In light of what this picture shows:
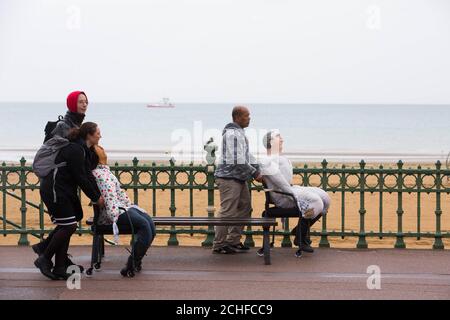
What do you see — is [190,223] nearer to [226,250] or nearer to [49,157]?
[226,250]

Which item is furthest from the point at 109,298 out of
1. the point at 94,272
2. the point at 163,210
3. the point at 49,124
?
the point at 163,210

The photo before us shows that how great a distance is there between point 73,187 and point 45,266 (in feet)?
2.93

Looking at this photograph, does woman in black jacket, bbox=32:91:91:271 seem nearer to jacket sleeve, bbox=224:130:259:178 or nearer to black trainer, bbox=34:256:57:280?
black trainer, bbox=34:256:57:280

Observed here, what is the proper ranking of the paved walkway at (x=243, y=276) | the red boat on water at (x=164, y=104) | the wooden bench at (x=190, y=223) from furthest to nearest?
the red boat on water at (x=164, y=104) → the wooden bench at (x=190, y=223) → the paved walkway at (x=243, y=276)

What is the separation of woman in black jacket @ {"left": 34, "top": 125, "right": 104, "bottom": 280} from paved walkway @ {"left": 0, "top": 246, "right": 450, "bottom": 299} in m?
0.22

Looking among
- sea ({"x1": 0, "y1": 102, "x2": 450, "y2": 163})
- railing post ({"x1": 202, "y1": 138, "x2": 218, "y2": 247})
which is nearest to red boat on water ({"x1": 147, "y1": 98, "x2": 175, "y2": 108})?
sea ({"x1": 0, "y1": 102, "x2": 450, "y2": 163})

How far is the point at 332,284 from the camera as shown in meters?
9.05

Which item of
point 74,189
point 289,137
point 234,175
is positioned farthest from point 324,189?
point 289,137

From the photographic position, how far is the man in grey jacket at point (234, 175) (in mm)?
10539

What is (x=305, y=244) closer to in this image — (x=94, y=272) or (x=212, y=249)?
(x=212, y=249)

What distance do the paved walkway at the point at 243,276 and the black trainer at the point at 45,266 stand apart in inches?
2.6

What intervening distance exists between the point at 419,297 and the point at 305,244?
2.60 m
